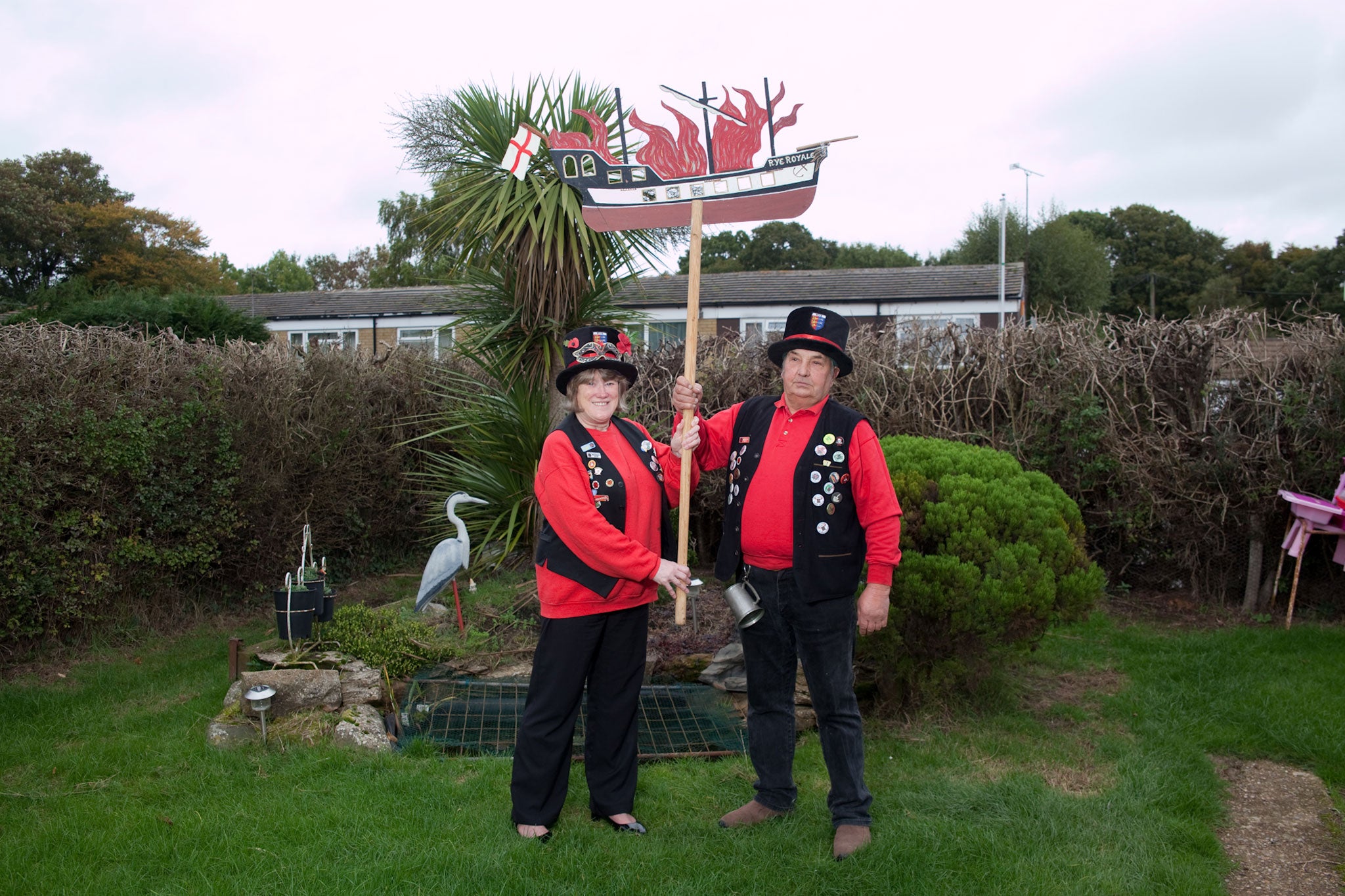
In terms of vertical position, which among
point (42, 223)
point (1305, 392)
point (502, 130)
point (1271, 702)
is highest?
point (42, 223)

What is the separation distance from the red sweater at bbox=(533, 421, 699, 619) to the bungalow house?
15550mm

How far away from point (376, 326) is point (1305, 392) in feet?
68.4

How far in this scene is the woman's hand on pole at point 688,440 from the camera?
3.44 m

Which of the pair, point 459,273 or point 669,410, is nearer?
point 459,273

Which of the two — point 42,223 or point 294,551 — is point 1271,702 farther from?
point 42,223

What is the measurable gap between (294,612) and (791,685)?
2.74 m

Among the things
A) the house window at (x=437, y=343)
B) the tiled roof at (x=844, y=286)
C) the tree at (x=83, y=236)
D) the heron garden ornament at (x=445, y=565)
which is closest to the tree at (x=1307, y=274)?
the tiled roof at (x=844, y=286)

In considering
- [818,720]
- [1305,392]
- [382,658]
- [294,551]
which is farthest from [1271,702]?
[294,551]

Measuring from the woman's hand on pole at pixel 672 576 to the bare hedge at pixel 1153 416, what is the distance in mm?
4507

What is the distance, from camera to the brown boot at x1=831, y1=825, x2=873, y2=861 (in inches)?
129

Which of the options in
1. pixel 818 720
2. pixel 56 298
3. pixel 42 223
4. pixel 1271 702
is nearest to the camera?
pixel 818 720

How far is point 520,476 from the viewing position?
7.07 metres

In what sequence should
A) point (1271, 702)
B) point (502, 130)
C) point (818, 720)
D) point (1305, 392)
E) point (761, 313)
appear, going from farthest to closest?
point (761, 313)
point (502, 130)
point (1305, 392)
point (1271, 702)
point (818, 720)

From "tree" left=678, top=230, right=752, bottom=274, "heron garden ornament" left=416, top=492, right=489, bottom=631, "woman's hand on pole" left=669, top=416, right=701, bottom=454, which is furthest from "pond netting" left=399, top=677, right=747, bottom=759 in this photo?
"tree" left=678, top=230, right=752, bottom=274
